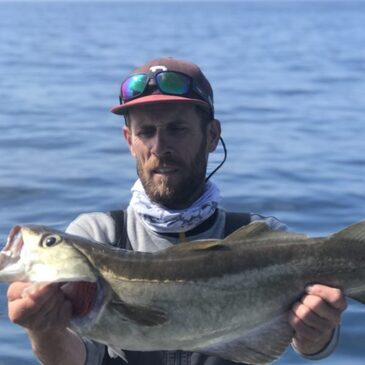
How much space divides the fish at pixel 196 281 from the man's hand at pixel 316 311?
1.6 inches

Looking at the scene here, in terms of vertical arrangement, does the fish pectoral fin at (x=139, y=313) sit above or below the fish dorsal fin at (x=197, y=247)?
below

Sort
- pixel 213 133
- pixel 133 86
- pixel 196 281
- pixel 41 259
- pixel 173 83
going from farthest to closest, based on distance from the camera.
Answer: pixel 213 133 < pixel 133 86 < pixel 173 83 < pixel 196 281 < pixel 41 259

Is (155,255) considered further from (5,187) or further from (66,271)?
(5,187)

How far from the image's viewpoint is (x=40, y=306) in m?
4.38

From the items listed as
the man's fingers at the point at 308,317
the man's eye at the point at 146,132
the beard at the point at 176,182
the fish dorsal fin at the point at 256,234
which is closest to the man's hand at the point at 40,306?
the fish dorsal fin at the point at 256,234

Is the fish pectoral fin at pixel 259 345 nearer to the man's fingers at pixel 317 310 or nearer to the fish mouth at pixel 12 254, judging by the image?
the man's fingers at pixel 317 310

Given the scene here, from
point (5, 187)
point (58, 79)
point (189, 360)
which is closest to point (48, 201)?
point (5, 187)

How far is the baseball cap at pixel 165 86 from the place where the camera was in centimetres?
544

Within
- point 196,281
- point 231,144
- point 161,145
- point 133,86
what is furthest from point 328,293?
point 231,144

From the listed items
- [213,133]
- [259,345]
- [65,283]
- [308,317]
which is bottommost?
[259,345]

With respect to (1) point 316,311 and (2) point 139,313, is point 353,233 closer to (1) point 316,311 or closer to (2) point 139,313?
(1) point 316,311

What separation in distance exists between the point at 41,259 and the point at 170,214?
49.1 inches

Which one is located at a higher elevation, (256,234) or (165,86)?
(165,86)

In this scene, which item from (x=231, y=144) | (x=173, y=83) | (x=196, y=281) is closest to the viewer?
(x=196, y=281)
